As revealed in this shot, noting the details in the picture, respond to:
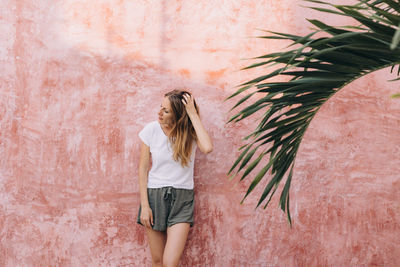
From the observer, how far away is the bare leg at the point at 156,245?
8.61 feet

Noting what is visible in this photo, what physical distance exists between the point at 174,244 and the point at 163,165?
0.52 meters

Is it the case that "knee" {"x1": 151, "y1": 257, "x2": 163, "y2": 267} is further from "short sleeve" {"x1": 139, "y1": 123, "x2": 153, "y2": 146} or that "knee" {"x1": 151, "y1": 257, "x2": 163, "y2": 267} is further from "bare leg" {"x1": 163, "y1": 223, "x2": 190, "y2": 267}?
"short sleeve" {"x1": 139, "y1": 123, "x2": 153, "y2": 146}

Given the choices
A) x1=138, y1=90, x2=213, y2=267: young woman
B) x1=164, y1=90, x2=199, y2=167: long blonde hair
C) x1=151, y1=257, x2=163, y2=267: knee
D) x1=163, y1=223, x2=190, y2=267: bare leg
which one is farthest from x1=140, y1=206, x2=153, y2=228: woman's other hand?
x1=164, y1=90, x2=199, y2=167: long blonde hair

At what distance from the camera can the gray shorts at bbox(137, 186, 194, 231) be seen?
256 cm

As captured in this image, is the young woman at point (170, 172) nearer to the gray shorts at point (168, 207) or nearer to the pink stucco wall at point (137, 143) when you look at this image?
the gray shorts at point (168, 207)

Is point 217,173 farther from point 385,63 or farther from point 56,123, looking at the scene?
point 385,63

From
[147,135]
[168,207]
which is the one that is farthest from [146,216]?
[147,135]

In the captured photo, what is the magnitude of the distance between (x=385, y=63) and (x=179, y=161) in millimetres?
1420

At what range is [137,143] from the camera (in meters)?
2.92

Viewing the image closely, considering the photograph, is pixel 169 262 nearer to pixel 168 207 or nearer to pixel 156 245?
pixel 156 245

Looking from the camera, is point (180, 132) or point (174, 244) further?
point (180, 132)

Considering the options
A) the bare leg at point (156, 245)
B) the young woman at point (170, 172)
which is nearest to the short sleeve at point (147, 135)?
the young woman at point (170, 172)

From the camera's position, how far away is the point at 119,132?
115 inches

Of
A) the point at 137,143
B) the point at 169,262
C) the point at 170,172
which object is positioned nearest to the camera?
the point at 169,262
